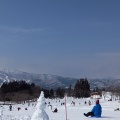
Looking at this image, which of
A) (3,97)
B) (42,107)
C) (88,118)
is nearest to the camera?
(42,107)

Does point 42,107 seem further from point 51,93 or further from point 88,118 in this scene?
point 51,93

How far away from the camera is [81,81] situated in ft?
497

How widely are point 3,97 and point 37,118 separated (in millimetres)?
115591

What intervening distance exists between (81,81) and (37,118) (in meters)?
134

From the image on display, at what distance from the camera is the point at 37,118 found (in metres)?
17.9

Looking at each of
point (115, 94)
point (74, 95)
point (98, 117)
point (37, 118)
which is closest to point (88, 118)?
point (98, 117)

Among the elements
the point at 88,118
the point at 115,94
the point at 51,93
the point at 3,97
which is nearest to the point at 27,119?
the point at 88,118

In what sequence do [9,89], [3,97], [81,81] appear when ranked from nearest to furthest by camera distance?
[3,97], [9,89], [81,81]

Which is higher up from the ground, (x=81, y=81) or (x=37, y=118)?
(x=81, y=81)

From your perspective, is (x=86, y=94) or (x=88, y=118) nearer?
(x=88, y=118)

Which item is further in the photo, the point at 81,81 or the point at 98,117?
the point at 81,81

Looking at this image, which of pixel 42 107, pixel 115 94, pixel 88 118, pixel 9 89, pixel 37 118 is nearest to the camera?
pixel 37 118

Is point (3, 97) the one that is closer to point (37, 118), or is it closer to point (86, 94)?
point (86, 94)

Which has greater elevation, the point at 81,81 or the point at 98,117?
the point at 81,81
